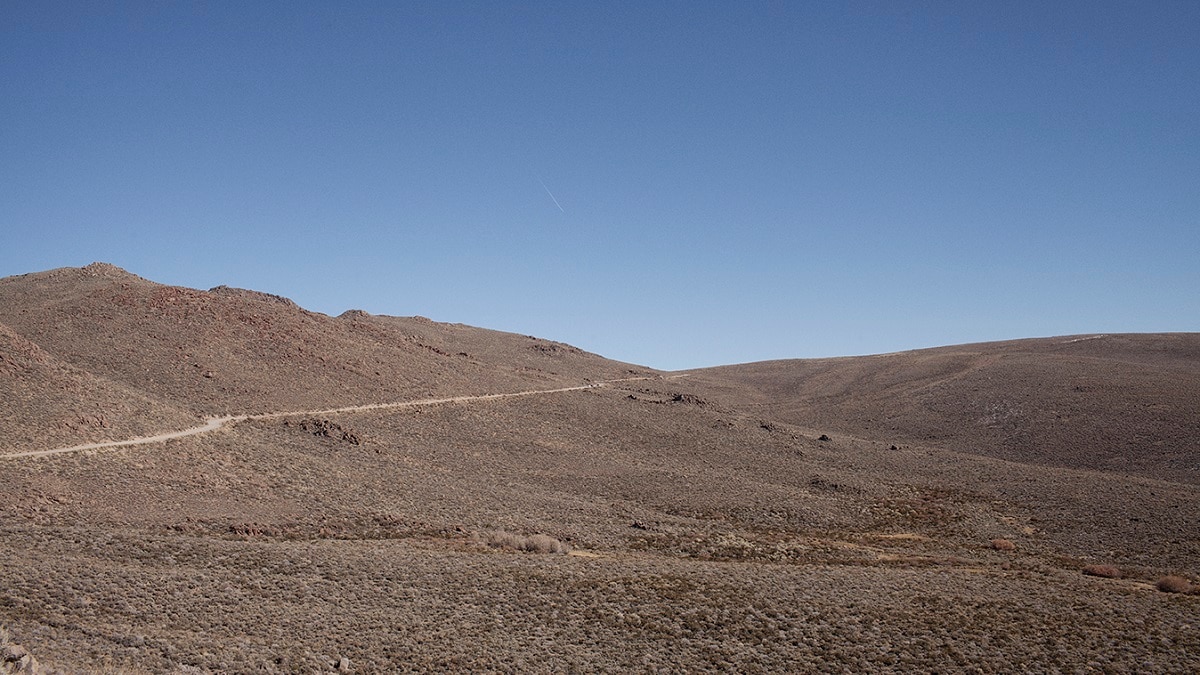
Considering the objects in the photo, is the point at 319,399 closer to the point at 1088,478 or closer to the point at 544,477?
the point at 544,477

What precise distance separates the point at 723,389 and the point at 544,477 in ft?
170

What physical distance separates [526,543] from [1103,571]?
695 inches

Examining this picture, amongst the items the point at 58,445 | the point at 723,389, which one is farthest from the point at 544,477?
the point at 723,389

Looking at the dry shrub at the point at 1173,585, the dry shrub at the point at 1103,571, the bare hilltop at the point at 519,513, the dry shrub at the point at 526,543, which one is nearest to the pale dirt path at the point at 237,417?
the bare hilltop at the point at 519,513

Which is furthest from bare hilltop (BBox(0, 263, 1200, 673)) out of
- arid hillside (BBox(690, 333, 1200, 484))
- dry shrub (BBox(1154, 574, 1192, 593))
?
arid hillside (BBox(690, 333, 1200, 484))

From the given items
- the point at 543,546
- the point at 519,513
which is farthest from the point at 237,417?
the point at 543,546

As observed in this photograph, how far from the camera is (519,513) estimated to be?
1167 inches

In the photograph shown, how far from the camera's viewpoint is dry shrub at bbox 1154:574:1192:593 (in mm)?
21547

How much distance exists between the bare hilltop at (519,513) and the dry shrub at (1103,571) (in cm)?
9

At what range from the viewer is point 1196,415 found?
5188 centimetres

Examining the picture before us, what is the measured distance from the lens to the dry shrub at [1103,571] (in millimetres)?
23828

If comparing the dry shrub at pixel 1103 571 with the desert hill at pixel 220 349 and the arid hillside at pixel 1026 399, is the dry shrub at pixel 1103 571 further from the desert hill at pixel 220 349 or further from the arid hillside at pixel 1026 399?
the desert hill at pixel 220 349

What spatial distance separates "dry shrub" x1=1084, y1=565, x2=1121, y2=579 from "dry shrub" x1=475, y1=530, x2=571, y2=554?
1616 centimetres

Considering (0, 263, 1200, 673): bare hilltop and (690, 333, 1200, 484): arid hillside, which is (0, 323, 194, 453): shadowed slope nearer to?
(0, 263, 1200, 673): bare hilltop
